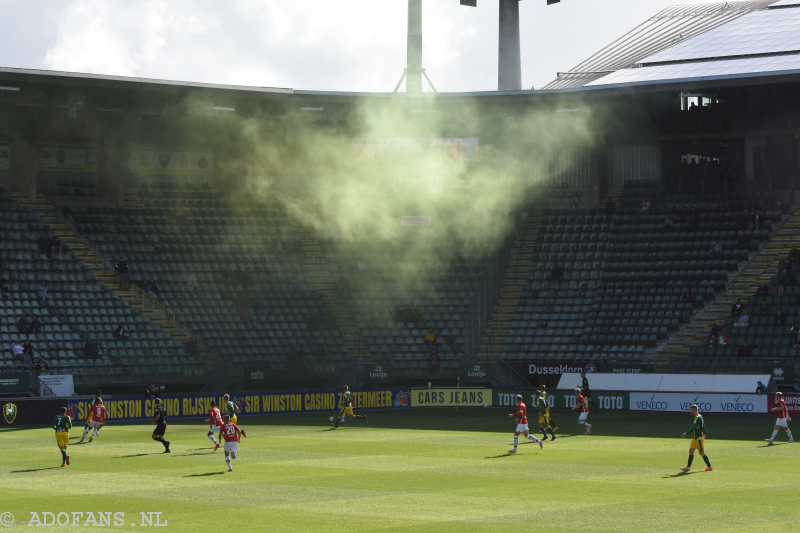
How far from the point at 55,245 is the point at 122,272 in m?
3.44

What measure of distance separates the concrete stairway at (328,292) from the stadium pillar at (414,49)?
10095 millimetres

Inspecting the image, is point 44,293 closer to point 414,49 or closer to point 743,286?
point 414,49

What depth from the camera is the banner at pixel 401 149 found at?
52.5 metres

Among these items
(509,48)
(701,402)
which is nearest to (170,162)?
(509,48)

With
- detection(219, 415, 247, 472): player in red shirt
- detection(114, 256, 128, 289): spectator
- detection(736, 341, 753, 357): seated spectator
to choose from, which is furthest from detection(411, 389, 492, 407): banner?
detection(219, 415, 247, 472): player in red shirt

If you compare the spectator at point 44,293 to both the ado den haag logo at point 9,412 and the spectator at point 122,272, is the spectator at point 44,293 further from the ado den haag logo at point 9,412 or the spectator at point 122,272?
the ado den haag logo at point 9,412

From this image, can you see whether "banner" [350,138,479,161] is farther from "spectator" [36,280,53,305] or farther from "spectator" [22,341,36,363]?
"spectator" [22,341,36,363]

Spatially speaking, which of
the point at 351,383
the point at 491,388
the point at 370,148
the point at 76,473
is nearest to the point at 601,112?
the point at 370,148

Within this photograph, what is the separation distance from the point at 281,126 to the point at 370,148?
5.50m

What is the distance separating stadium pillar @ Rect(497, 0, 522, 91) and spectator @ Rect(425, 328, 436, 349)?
1494cm

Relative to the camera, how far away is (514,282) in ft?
177

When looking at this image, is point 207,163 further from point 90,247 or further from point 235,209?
point 90,247

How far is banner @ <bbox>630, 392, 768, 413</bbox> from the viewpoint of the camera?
3981 cm

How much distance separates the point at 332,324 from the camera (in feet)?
169
